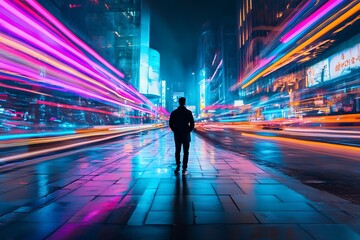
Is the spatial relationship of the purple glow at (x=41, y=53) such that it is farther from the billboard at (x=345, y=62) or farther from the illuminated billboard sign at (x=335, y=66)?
the illuminated billboard sign at (x=335, y=66)

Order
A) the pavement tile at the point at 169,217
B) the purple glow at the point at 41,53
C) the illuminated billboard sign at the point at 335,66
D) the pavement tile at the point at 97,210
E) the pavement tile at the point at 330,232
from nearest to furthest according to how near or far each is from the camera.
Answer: the pavement tile at the point at 330,232 → the pavement tile at the point at 169,217 → the pavement tile at the point at 97,210 → the purple glow at the point at 41,53 → the illuminated billboard sign at the point at 335,66

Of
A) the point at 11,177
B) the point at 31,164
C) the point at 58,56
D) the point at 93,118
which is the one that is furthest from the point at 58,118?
the point at 11,177

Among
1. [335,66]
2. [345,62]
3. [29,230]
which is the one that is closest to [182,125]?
[29,230]

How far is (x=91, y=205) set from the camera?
440 cm

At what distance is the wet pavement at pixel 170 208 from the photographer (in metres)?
3.33

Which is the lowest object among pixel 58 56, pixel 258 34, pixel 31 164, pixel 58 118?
pixel 31 164

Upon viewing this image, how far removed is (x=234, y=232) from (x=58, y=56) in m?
18.2

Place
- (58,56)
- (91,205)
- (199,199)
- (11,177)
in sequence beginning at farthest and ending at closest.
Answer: (58,56) < (11,177) < (199,199) < (91,205)

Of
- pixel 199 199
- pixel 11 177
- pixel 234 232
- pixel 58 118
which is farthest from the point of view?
pixel 58 118

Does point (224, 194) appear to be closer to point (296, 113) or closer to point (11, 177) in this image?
point (11, 177)

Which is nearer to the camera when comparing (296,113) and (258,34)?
(296,113)

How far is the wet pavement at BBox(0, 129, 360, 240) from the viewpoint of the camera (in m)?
3.33

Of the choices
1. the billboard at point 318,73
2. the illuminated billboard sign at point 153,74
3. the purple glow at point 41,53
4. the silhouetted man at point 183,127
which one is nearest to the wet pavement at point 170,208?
the silhouetted man at point 183,127

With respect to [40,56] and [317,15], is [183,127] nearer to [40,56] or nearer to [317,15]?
[40,56]
